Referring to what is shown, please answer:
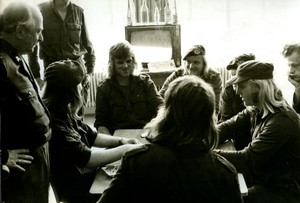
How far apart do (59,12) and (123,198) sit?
294 cm

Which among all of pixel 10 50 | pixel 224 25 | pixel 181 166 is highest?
pixel 224 25

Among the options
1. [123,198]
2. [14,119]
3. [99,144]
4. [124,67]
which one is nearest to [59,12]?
[124,67]

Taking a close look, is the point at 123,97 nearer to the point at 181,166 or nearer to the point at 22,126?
the point at 22,126

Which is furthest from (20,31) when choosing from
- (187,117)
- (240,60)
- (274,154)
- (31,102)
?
(240,60)

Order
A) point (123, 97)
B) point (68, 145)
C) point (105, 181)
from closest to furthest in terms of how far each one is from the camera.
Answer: point (105, 181) → point (68, 145) → point (123, 97)

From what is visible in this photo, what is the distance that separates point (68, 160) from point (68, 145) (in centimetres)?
8

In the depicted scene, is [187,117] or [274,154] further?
[274,154]

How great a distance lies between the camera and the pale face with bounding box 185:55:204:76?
146 inches

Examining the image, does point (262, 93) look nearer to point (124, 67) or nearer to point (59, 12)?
point (124, 67)

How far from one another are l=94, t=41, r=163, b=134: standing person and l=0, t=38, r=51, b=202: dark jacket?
3.67 feet

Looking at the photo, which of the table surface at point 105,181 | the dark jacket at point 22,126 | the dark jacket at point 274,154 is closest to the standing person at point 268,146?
the dark jacket at point 274,154

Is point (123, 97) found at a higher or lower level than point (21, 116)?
lower

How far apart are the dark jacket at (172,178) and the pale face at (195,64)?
2.23 m

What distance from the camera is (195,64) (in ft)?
12.2
